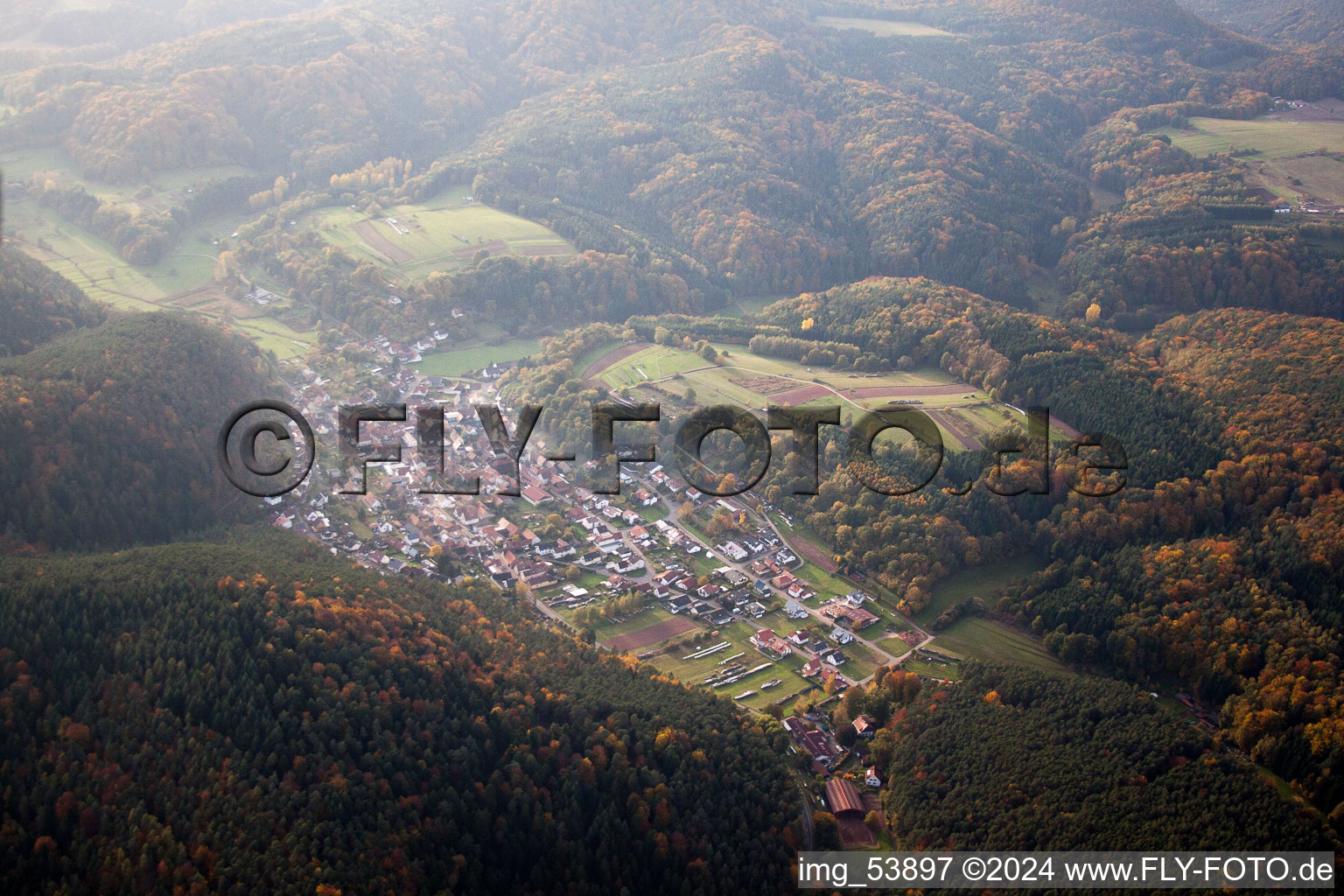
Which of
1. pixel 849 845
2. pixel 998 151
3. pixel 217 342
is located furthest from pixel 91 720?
pixel 998 151

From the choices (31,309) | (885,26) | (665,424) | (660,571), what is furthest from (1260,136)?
(31,309)

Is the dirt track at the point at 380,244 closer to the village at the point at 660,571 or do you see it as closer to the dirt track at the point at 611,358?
the dirt track at the point at 611,358

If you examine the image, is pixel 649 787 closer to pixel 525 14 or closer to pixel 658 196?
pixel 658 196

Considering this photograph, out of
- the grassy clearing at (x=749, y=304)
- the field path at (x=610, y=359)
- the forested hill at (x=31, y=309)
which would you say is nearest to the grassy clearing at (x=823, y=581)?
the field path at (x=610, y=359)

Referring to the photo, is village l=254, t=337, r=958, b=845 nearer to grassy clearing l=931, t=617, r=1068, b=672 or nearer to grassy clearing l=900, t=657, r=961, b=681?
grassy clearing l=900, t=657, r=961, b=681

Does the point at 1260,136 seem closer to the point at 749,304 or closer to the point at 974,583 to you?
the point at 749,304

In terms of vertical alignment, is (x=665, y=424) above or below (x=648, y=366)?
below
